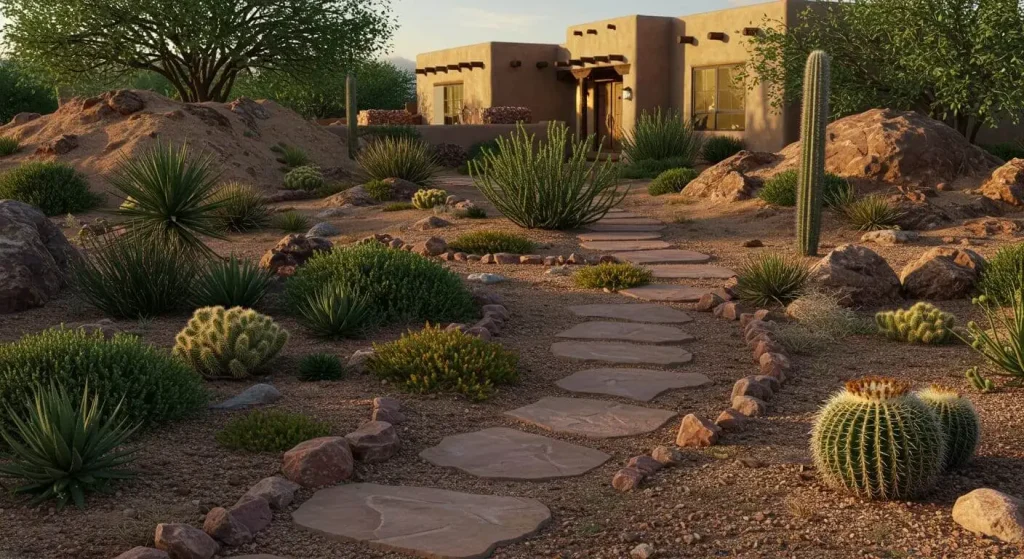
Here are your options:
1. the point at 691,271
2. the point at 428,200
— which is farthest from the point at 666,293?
the point at 428,200

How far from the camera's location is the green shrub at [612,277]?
9.09 m

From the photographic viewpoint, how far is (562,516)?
4086 mm

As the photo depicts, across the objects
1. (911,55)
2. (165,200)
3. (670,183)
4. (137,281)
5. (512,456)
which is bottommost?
(512,456)

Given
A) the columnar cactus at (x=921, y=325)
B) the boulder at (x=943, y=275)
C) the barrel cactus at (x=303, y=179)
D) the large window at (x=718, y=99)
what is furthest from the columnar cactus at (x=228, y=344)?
the large window at (x=718, y=99)

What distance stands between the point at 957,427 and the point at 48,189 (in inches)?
561

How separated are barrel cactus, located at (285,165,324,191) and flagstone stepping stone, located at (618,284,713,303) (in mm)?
10328

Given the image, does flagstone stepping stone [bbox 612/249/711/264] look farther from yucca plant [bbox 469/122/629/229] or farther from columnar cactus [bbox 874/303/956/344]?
columnar cactus [bbox 874/303/956/344]

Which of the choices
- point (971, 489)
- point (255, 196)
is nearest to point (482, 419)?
point (971, 489)

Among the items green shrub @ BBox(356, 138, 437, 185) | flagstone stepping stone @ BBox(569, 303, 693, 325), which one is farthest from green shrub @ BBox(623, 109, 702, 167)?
flagstone stepping stone @ BBox(569, 303, 693, 325)

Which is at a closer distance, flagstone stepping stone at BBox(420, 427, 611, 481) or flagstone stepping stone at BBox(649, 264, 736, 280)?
flagstone stepping stone at BBox(420, 427, 611, 481)

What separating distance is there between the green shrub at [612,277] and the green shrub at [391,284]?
4.95 ft

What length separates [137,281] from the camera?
7840 millimetres

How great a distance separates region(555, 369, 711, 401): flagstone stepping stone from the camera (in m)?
5.91

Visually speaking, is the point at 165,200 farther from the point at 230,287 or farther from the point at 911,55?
the point at 911,55
